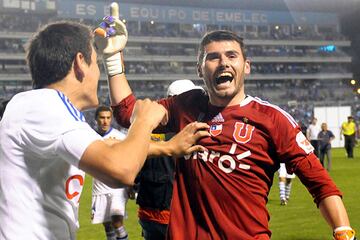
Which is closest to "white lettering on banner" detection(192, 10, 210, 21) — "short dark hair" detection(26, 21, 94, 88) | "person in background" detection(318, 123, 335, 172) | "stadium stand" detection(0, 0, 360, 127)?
"stadium stand" detection(0, 0, 360, 127)

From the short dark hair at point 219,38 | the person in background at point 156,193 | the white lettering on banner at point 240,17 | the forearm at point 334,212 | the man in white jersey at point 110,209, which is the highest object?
the white lettering on banner at point 240,17

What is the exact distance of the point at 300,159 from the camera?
3.63m

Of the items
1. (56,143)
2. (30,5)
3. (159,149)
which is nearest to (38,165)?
(56,143)

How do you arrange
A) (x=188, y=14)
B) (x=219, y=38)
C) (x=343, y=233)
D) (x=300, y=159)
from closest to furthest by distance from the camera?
(x=343, y=233)
(x=300, y=159)
(x=219, y=38)
(x=188, y=14)

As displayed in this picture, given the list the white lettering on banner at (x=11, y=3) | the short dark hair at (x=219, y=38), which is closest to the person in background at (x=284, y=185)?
the short dark hair at (x=219, y=38)

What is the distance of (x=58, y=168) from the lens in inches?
107

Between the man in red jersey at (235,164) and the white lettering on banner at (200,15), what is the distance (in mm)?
81142

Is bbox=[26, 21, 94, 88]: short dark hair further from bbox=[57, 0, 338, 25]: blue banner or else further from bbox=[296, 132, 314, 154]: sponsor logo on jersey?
bbox=[57, 0, 338, 25]: blue banner

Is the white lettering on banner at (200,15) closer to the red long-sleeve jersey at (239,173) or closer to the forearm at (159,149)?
the red long-sleeve jersey at (239,173)

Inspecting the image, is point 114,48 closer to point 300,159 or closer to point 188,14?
point 300,159

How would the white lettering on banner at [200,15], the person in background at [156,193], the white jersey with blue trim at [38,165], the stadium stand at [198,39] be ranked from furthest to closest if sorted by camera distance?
the white lettering on banner at [200,15] → the stadium stand at [198,39] → the person in background at [156,193] → the white jersey with blue trim at [38,165]

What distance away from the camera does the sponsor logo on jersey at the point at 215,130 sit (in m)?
3.77

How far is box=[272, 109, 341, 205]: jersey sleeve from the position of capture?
360 centimetres

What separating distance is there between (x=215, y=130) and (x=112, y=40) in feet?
2.96
